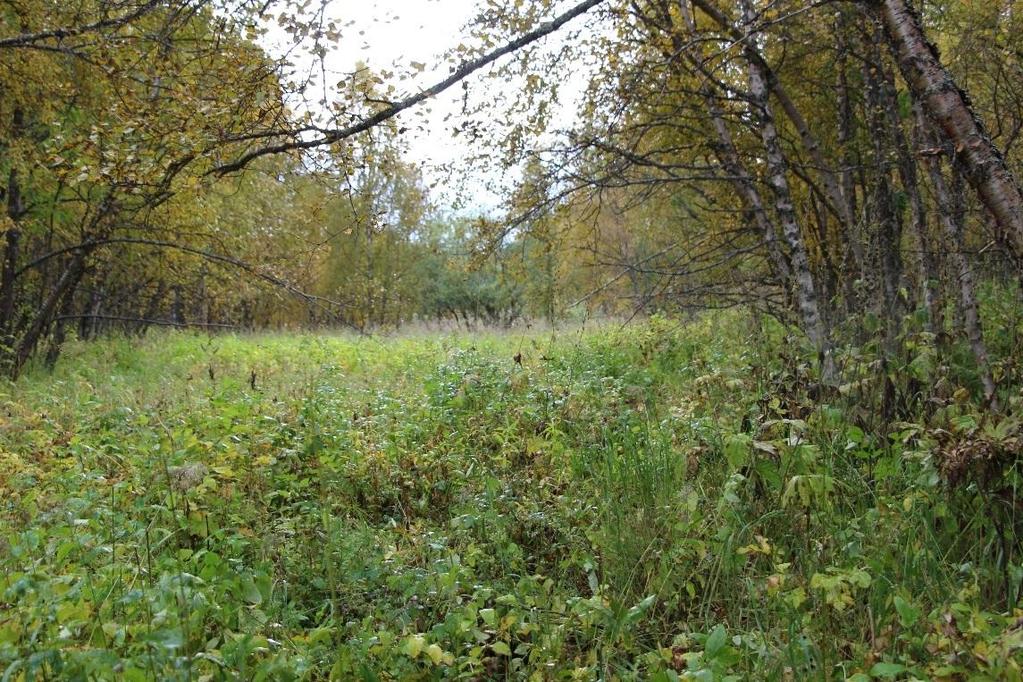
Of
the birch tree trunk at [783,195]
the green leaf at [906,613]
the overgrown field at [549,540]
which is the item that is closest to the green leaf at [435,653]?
the overgrown field at [549,540]

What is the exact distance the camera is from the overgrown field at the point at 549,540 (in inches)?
102

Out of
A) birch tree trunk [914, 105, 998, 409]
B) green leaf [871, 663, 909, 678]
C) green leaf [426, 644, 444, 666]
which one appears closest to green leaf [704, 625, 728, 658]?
green leaf [871, 663, 909, 678]

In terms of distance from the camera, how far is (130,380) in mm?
9586

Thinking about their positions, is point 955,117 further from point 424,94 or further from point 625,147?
point 625,147

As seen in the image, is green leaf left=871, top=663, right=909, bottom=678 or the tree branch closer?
green leaf left=871, top=663, right=909, bottom=678

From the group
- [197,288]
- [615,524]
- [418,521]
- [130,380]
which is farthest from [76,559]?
[197,288]

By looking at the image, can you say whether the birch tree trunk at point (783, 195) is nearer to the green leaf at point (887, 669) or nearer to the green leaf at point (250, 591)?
the green leaf at point (887, 669)

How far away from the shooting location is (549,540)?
4.09m

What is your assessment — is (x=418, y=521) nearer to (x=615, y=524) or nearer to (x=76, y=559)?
(x=615, y=524)

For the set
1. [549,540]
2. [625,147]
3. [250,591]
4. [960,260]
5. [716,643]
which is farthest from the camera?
[625,147]

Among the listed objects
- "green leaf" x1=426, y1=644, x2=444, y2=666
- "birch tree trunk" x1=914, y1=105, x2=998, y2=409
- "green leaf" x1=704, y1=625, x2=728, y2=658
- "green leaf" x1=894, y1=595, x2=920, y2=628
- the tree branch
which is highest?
the tree branch

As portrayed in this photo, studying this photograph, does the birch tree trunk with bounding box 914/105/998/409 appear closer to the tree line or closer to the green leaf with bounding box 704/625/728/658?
the tree line

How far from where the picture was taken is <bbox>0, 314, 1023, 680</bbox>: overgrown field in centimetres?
259

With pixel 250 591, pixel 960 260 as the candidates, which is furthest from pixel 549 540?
pixel 960 260
